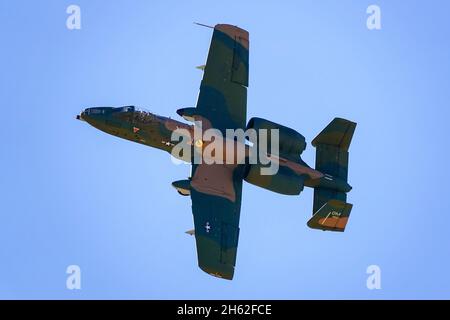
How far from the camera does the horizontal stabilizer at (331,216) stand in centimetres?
4206

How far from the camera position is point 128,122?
42.4 metres

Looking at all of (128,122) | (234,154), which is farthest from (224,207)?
(128,122)

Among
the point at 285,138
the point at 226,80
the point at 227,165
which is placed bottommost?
the point at 227,165

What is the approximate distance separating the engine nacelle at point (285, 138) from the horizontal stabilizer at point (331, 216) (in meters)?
2.90

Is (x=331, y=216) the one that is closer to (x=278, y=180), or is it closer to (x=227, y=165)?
(x=278, y=180)

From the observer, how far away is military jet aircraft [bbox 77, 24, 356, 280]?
41.8 metres

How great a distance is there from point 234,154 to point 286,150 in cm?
241

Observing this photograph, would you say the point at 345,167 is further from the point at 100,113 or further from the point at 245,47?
the point at 100,113

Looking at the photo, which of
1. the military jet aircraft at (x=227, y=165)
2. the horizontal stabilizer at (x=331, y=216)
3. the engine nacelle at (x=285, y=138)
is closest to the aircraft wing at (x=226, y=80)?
the military jet aircraft at (x=227, y=165)

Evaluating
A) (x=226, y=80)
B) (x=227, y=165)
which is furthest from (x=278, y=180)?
(x=226, y=80)

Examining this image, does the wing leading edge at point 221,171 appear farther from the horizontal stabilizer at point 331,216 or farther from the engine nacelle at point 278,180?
the horizontal stabilizer at point 331,216

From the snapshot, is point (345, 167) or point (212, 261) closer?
point (212, 261)

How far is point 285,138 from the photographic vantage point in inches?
1705

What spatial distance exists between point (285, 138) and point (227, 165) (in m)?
2.75
